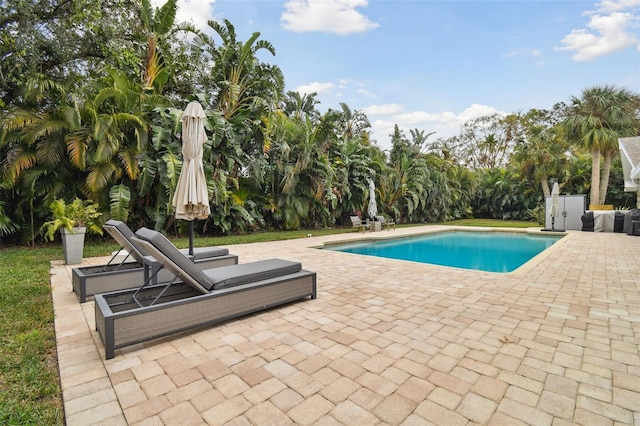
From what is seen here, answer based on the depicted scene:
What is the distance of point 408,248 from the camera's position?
40.7ft

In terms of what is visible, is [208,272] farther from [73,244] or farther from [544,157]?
[544,157]

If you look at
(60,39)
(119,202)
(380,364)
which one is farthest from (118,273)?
(60,39)

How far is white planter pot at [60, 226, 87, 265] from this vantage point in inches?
275

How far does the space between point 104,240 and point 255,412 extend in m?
10.6

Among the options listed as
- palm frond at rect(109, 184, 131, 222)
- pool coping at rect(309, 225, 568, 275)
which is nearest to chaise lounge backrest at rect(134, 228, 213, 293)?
pool coping at rect(309, 225, 568, 275)

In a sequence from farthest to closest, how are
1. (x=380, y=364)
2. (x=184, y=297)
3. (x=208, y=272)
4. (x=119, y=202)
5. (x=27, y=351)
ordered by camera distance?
(x=119, y=202) → (x=208, y=272) → (x=184, y=297) → (x=27, y=351) → (x=380, y=364)

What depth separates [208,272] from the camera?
4152mm

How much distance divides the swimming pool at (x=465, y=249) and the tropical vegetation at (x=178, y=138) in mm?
4006

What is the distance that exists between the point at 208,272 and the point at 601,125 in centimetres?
2615

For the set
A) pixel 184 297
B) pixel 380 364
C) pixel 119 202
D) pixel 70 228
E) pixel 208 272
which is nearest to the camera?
pixel 380 364

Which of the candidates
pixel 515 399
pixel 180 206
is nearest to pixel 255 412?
pixel 515 399


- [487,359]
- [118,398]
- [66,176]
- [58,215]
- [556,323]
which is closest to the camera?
[118,398]

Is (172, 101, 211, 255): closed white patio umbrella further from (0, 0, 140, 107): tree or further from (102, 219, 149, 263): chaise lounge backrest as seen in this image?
(0, 0, 140, 107): tree

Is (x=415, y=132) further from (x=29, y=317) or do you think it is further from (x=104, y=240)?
(x=29, y=317)
